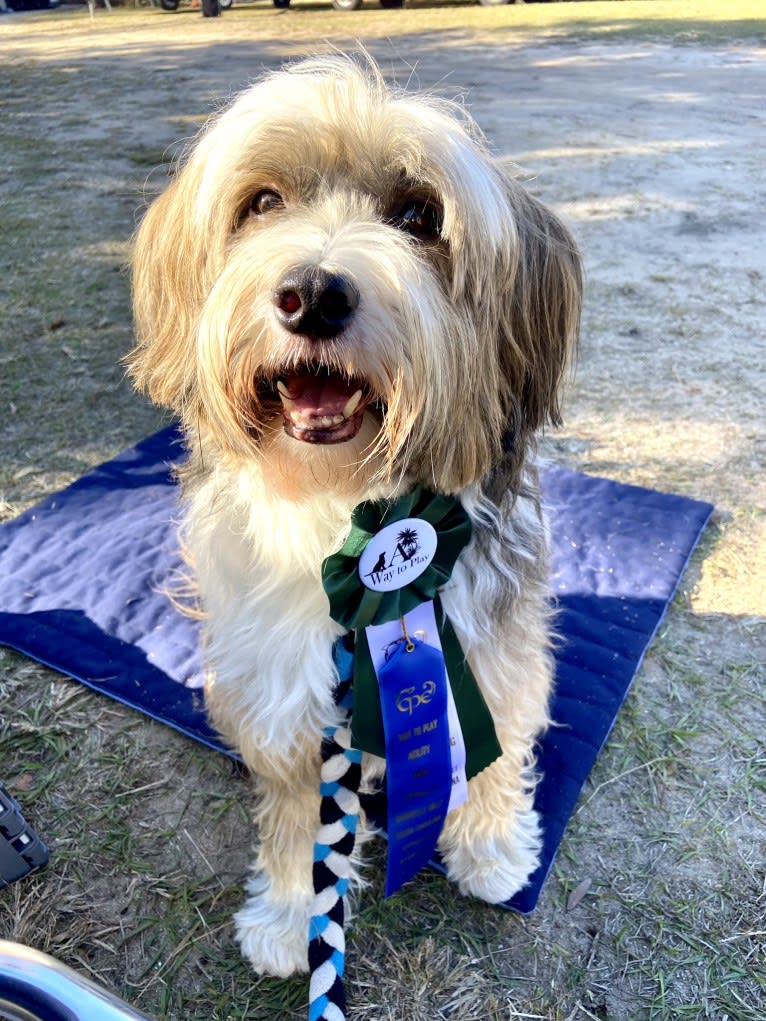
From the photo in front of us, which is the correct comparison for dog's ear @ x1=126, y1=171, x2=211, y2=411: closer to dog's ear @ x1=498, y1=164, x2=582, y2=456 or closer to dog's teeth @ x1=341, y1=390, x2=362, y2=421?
dog's teeth @ x1=341, y1=390, x2=362, y2=421

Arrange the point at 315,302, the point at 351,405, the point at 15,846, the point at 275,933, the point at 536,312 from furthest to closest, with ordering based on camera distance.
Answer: the point at 15,846, the point at 275,933, the point at 536,312, the point at 351,405, the point at 315,302

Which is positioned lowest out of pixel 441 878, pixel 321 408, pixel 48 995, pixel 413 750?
pixel 441 878

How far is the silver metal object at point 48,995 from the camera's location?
0.83 meters

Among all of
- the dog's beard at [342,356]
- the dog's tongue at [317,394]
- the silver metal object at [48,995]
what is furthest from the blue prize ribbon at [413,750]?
the silver metal object at [48,995]

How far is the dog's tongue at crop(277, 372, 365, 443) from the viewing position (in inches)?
58.1

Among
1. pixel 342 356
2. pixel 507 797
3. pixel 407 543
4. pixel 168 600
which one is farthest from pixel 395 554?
pixel 168 600

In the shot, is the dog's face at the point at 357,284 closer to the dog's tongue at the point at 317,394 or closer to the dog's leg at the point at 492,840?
the dog's tongue at the point at 317,394

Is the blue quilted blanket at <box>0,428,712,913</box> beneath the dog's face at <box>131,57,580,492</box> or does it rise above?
beneath

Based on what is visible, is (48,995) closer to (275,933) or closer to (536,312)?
(275,933)

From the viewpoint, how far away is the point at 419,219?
1604 mm

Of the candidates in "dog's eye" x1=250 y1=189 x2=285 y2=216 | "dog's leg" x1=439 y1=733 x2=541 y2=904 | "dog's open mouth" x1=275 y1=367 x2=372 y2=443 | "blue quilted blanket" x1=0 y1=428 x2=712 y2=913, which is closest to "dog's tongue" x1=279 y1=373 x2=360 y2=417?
"dog's open mouth" x1=275 y1=367 x2=372 y2=443

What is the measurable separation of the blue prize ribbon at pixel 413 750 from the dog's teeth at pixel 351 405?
0.52 meters

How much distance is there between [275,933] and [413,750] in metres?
0.64

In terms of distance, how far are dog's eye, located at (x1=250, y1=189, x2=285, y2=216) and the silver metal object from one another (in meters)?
1.27
